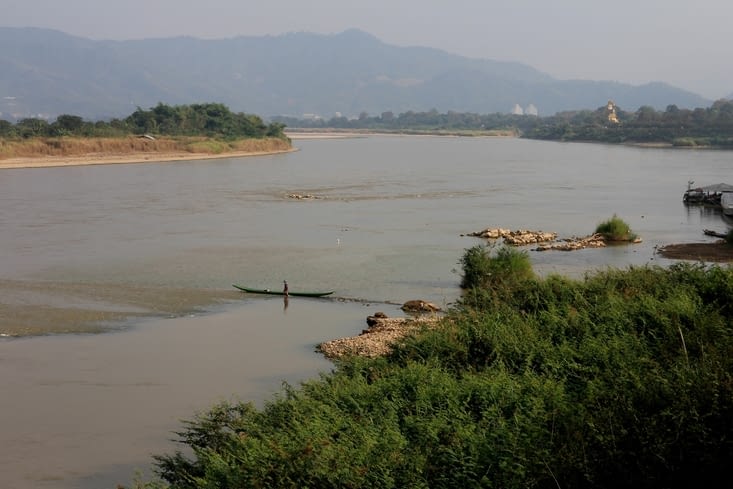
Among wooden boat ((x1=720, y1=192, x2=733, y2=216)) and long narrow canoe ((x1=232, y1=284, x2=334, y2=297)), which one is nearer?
long narrow canoe ((x1=232, y1=284, x2=334, y2=297))

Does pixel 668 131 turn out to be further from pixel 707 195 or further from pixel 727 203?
pixel 727 203

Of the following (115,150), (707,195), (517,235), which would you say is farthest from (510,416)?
(115,150)

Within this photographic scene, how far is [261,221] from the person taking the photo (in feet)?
106

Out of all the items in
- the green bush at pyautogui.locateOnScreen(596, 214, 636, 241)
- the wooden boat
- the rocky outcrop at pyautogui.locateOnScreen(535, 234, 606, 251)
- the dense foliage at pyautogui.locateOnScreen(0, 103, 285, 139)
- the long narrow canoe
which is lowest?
the long narrow canoe

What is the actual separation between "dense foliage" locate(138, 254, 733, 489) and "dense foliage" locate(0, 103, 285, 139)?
66.0 m

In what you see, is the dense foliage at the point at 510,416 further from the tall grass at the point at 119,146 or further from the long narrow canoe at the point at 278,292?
the tall grass at the point at 119,146

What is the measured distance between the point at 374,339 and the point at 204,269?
936 centimetres

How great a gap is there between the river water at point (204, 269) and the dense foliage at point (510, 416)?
274 centimetres

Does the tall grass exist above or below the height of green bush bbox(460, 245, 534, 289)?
above

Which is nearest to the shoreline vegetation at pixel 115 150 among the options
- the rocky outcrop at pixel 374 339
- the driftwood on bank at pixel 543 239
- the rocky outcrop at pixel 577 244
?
the driftwood on bank at pixel 543 239

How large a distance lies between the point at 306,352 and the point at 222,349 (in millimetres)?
1475

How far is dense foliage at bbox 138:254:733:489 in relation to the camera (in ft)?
20.9

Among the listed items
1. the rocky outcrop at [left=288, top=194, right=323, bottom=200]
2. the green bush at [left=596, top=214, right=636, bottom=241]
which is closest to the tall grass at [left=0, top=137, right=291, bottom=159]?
the rocky outcrop at [left=288, top=194, right=323, bottom=200]

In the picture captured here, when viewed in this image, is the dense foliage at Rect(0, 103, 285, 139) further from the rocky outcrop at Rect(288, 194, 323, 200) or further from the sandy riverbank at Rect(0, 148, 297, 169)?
the rocky outcrop at Rect(288, 194, 323, 200)
